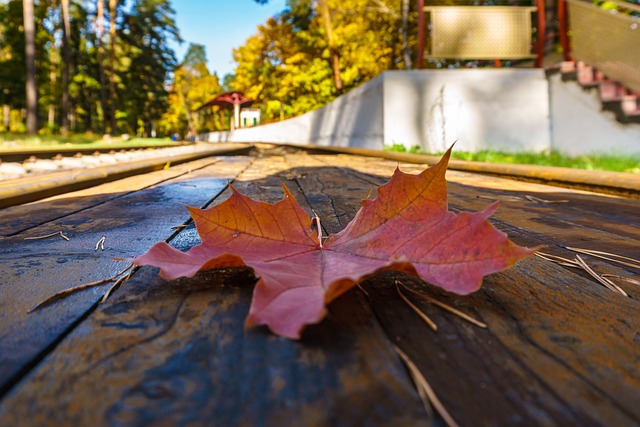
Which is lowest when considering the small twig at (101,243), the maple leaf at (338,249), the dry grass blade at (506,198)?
the small twig at (101,243)

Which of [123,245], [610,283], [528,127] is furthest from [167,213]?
[528,127]

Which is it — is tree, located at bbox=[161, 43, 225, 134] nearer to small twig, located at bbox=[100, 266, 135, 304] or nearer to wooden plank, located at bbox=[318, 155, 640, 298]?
wooden plank, located at bbox=[318, 155, 640, 298]

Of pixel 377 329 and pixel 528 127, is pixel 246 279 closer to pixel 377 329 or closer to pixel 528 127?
pixel 377 329

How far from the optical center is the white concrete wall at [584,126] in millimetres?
6740

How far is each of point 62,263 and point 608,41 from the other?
8.07 metres

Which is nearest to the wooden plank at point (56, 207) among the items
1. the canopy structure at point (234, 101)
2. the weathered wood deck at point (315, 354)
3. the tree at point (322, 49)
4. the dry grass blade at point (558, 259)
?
the weathered wood deck at point (315, 354)

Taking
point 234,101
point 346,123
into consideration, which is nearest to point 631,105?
point 346,123

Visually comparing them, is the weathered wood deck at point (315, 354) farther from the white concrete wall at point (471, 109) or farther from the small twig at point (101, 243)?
the white concrete wall at point (471, 109)

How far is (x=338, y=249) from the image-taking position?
2.34 feet

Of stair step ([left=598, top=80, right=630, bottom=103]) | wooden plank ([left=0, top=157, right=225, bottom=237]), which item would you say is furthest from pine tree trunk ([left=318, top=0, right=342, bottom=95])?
wooden plank ([left=0, top=157, right=225, bottom=237])

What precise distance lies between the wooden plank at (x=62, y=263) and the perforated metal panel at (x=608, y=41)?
7.02m

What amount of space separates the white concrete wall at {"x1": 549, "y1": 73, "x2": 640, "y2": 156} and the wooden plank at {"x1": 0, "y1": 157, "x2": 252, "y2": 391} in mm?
6702

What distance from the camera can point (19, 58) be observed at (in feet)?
101

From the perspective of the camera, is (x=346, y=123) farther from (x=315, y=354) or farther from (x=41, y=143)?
(x=315, y=354)
